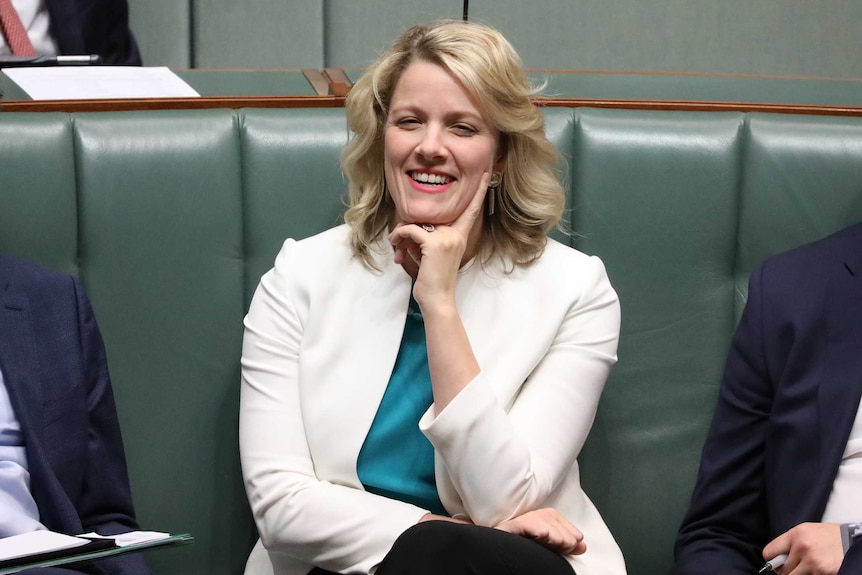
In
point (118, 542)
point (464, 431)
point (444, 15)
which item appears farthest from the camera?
point (444, 15)

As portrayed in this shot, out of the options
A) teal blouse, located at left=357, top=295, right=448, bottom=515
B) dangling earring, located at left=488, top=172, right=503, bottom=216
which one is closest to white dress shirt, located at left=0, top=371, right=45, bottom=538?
teal blouse, located at left=357, top=295, right=448, bottom=515

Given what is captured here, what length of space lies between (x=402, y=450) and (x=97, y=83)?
85cm

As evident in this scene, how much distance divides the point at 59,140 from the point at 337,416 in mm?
592

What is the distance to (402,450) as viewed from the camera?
1.59m

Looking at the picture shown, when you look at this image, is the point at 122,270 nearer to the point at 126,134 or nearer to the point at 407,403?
the point at 126,134

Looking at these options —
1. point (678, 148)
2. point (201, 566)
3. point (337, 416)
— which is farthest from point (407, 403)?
point (678, 148)

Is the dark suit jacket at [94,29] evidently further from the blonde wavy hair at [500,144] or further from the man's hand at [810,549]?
the man's hand at [810,549]

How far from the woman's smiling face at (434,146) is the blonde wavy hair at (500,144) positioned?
0.02 m

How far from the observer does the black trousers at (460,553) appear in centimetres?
131

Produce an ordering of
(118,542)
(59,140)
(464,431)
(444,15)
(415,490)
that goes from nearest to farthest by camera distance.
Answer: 1. (118,542)
2. (464,431)
3. (415,490)
4. (59,140)
5. (444,15)

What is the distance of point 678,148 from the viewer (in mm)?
1788

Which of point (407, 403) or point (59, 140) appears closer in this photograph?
point (407, 403)

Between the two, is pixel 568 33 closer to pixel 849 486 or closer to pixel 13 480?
pixel 849 486

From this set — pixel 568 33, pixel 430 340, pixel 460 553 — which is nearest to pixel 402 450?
pixel 430 340
